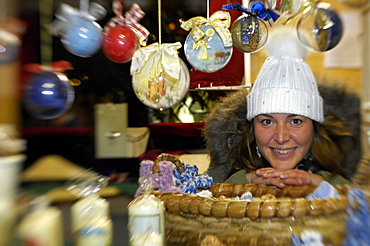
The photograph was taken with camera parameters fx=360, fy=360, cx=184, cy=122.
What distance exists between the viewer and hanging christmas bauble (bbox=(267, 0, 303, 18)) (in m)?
0.67

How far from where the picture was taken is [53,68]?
644 mm

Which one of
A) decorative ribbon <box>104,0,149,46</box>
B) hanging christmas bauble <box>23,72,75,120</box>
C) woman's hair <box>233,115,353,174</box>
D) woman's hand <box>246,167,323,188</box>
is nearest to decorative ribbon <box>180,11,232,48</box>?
decorative ribbon <box>104,0,149,46</box>

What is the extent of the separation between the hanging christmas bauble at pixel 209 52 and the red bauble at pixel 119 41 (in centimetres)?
13

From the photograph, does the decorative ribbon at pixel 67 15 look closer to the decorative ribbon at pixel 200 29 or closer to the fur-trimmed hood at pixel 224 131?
the decorative ribbon at pixel 200 29

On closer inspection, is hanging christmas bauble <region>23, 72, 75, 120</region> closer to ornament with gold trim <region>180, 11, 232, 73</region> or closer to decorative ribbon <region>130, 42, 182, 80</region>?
decorative ribbon <region>130, 42, 182, 80</region>

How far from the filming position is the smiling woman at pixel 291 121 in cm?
126

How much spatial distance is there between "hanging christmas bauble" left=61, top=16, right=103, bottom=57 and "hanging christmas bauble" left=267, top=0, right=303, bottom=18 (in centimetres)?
34

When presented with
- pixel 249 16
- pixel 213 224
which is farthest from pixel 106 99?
pixel 213 224

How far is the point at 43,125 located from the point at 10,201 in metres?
1.78

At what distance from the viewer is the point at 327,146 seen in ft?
4.54

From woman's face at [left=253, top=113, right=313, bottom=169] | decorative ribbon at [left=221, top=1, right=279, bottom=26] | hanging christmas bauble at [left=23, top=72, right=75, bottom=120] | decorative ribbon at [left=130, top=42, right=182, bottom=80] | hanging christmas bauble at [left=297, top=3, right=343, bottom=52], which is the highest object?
decorative ribbon at [left=221, top=1, right=279, bottom=26]

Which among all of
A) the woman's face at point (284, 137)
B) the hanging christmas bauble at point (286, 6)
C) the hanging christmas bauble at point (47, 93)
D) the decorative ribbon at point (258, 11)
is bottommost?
the woman's face at point (284, 137)

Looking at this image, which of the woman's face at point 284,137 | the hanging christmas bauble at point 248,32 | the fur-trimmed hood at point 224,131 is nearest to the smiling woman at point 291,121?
the woman's face at point 284,137

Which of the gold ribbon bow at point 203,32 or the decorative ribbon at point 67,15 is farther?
the gold ribbon bow at point 203,32
